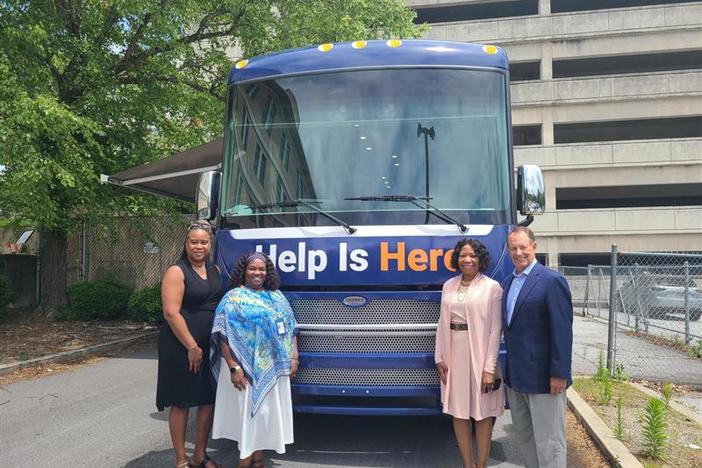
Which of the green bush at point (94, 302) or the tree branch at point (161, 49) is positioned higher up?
the tree branch at point (161, 49)

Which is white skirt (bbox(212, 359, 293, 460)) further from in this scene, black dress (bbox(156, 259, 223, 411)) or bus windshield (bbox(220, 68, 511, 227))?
bus windshield (bbox(220, 68, 511, 227))

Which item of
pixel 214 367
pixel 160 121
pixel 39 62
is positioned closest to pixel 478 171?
pixel 214 367

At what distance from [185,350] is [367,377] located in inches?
53.0

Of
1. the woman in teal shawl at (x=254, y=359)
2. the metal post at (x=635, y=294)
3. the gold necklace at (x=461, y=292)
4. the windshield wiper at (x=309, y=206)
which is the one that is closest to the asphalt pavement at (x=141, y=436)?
the woman in teal shawl at (x=254, y=359)

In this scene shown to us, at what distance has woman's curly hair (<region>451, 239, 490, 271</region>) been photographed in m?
4.00

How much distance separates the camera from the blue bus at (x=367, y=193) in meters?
4.34

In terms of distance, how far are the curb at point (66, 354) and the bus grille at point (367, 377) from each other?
619 centimetres

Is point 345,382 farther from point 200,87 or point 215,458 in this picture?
point 200,87

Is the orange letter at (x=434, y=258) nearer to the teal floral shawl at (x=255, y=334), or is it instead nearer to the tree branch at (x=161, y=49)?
the teal floral shawl at (x=255, y=334)

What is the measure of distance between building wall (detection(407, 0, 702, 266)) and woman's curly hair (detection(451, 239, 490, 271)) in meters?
27.8

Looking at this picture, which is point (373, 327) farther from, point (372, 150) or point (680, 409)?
point (680, 409)

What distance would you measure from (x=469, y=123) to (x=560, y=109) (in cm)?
2923

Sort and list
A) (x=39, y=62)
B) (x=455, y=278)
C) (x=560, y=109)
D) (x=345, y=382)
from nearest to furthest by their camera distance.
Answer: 1. (x=455, y=278)
2. (x=345, y=382)
3. (x=39, y=62)
4. (x=560, y=109)

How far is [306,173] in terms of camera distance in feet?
15.6
